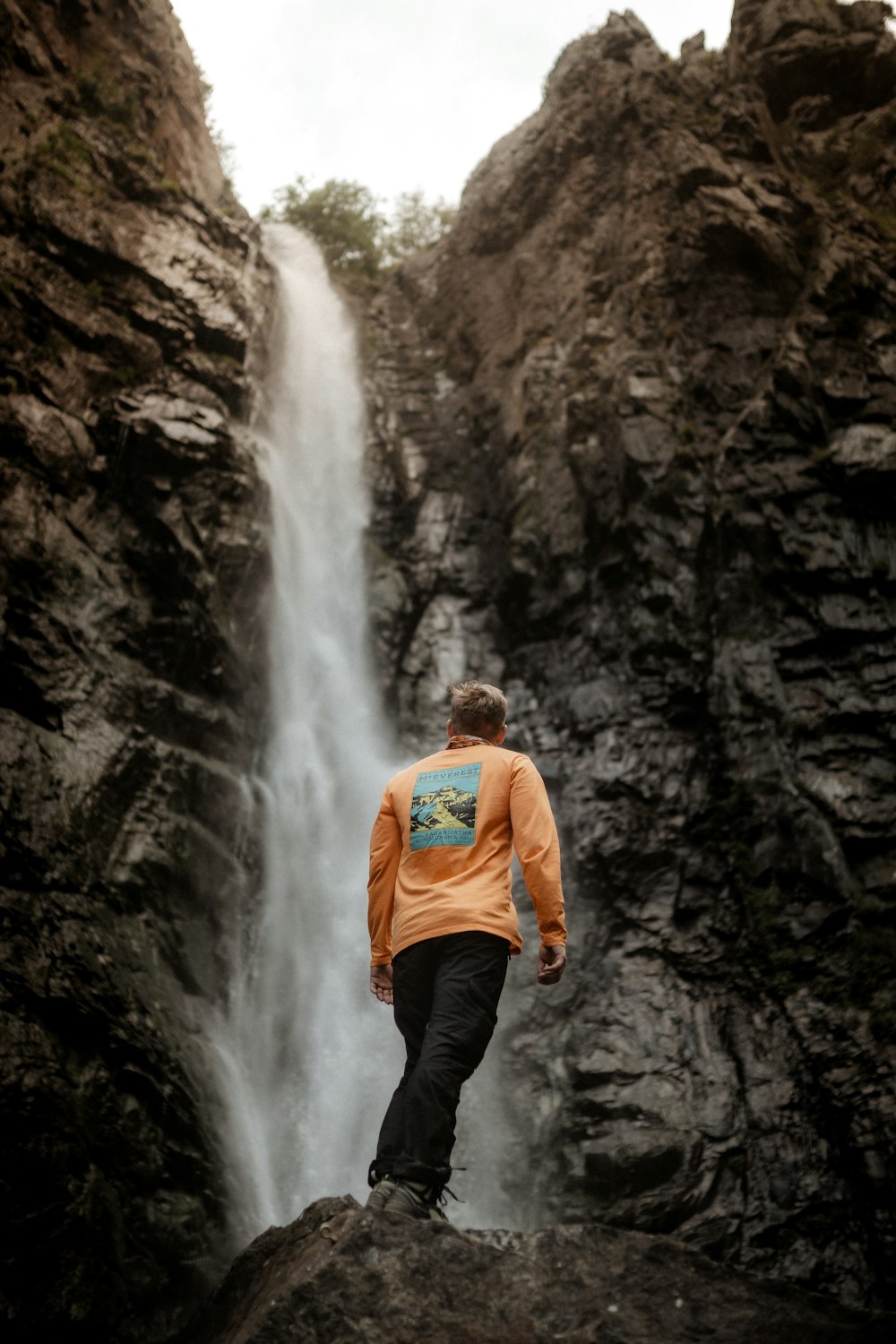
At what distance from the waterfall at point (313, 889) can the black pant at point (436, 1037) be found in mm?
2878

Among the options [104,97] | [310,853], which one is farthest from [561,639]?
[104,97]

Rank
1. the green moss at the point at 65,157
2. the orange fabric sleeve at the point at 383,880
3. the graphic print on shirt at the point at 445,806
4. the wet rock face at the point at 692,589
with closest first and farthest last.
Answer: the graphic print on shirt at the point at 445,806, the orange fabric sleeve at the point at 383,880, the wet rock face at the point at 692,589, the green moss at the point at 65,157

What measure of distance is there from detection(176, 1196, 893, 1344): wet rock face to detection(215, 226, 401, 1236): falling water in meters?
2.68

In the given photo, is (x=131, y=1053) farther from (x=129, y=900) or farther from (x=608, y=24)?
(x=608, y=24)

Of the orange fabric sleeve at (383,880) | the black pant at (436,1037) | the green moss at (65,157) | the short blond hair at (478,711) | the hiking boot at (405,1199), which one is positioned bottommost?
the hiking boot at (405,1199)

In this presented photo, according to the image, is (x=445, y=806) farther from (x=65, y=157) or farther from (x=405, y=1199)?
(x=65, y=157)

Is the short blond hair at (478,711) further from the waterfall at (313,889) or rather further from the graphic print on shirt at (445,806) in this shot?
the waterfall at (313,889)

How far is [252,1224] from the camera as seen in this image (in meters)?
6.00

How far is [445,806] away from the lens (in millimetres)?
4250

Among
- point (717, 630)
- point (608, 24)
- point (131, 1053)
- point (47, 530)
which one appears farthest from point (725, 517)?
point (608, 24)

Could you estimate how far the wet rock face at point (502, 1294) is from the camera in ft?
10.6

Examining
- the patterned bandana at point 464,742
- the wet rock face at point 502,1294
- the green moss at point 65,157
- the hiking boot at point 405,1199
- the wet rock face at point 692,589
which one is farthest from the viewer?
the green moss at point 65,157

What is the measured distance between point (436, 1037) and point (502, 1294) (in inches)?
36.6

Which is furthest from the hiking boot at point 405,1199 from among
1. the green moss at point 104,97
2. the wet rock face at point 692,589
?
the green moss at point 104,97
